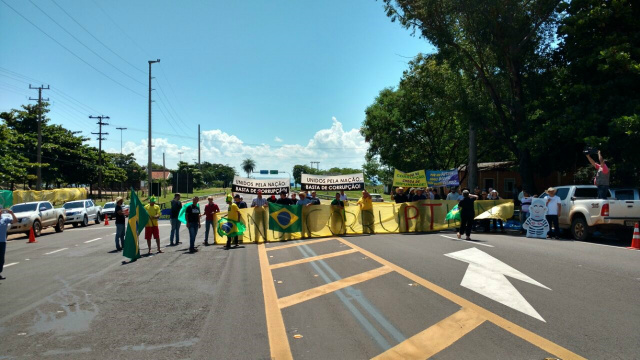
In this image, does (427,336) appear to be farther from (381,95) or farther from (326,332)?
(381,95)

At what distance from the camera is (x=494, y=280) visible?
→ 25.6ft

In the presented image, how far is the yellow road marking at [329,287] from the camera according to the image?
23.2ft

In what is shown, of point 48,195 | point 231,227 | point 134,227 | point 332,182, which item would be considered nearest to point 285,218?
point 231,227

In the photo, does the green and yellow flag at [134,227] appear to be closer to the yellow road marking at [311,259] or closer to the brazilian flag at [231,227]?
the brazilian flag at [231,227]

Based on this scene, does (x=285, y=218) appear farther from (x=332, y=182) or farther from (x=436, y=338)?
(x=436, y=338)

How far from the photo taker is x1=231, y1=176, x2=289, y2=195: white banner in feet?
71.1

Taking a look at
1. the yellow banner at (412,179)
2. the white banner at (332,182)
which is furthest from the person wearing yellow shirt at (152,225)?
the yellow banner at (412,179)

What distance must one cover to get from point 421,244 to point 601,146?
8.55 metres

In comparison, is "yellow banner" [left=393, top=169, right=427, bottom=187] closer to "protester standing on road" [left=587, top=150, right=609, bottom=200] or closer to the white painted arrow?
"protester standing on road" [left=587, top=150, right=609, bottom=200]

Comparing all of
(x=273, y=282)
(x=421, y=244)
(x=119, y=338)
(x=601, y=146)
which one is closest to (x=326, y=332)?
(x=119, y=338)

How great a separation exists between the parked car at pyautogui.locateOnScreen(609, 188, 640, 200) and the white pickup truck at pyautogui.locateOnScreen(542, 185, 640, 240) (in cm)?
53

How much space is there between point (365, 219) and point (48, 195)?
3369 cm

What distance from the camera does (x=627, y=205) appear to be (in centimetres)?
1298

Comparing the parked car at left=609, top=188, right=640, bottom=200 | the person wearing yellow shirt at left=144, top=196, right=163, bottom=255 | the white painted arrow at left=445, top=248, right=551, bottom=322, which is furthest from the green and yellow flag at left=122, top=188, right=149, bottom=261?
the parked car at left=609, top=188, right=640, bottom=200
